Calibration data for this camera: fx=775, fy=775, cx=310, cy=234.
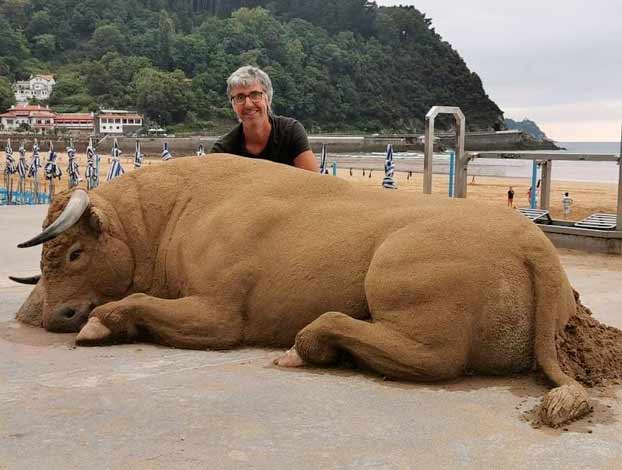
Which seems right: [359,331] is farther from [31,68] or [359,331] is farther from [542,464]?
[31,68]

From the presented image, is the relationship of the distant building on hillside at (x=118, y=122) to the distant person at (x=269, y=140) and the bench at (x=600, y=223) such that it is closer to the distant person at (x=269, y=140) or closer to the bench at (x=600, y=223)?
the bench at (x=600, y=223)

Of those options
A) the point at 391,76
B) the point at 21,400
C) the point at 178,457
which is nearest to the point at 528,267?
the point at 178,457

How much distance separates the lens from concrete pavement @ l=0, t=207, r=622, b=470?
3307 mm

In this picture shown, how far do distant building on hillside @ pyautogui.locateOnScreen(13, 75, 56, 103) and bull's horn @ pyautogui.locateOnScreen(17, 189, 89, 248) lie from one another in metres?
121

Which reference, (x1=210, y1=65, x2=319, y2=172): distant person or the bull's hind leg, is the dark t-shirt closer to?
(x1=210, y1=65, x2=319, y2=172): distant person

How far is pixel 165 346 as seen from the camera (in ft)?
17.1

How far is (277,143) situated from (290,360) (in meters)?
2.87

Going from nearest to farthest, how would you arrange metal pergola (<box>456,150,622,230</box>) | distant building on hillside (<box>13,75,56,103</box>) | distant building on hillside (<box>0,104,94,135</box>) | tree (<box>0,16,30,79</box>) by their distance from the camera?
metal pergola (<box>456,150,622,230</box>)
distant building on hillside (<box>0,104,94,135</box>)
distant building on hillside (<box>13,75,56,103</box>)
tree (<box>0,16,30,79</box>)

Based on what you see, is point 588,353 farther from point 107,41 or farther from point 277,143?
point 107,41

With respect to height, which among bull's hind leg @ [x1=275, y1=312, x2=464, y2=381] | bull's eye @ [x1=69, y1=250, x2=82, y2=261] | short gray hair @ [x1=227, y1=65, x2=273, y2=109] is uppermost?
short gray hair @ [x1=227, y1=65, x2=273, y2=109]

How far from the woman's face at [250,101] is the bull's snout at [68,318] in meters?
2.16

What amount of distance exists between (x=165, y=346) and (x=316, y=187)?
1.54 m

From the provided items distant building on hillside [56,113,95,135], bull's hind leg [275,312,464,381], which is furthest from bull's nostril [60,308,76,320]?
distant building on hillside [56,113,95,135]

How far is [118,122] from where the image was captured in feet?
335
